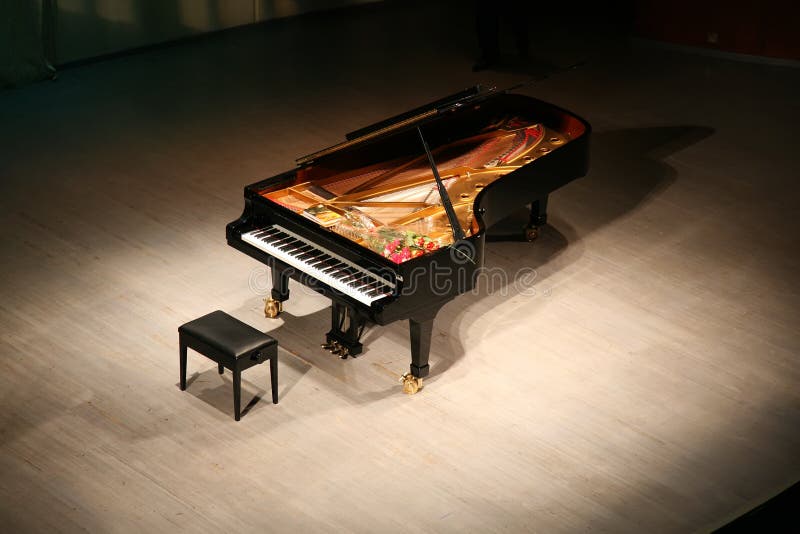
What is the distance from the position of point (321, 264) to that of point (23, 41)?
5.21 m

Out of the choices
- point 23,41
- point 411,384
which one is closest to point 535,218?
point 411,384

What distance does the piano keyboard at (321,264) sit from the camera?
6.23 m

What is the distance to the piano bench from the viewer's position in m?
6.17

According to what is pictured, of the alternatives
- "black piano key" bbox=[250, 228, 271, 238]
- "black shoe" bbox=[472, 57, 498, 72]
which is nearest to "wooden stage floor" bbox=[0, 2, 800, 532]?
"black shoe" bbox=[472, 57, 498, 72]

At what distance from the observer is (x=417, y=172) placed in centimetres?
717

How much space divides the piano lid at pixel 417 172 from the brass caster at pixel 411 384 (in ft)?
2.37

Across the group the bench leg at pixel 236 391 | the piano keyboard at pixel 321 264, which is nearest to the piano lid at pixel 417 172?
the piano keyboard at pixel 321 264

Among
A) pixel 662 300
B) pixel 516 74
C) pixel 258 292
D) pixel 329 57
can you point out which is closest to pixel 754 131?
pixel 516 74

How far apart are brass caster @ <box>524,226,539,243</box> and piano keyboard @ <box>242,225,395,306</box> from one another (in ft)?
6.62

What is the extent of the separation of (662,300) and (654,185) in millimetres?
1754

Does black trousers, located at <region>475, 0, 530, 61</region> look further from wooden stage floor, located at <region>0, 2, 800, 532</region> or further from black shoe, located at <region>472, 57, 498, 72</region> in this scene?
wooden stage floor, located at <region>0, 2, 800, 532</region>

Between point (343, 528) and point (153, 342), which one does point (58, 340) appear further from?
point (343, 528)

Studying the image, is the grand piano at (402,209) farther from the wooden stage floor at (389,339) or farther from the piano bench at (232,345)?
A: the wooden stage floor at (389,339)

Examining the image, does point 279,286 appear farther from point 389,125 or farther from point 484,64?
point 484,64
